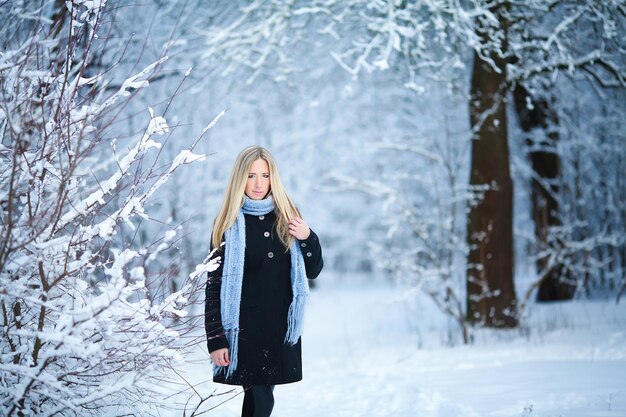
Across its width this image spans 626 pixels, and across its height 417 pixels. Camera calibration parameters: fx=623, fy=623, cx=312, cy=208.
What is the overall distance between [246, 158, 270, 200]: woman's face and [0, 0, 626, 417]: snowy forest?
51 centimetres

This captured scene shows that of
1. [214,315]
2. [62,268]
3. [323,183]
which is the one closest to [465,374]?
[214,315]

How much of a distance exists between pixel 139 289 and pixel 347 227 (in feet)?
55.1

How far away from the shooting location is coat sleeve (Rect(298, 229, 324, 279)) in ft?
10.8

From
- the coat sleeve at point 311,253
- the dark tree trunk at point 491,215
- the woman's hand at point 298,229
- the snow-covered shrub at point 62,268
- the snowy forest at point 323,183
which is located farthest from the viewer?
the dark tree trunk at point 491,215

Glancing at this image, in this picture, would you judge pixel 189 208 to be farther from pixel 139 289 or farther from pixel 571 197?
pixel 139 289

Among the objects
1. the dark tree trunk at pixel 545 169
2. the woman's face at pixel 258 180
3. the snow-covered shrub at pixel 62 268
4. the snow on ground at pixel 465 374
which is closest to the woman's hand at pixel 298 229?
the woman's face at pixel 258 180

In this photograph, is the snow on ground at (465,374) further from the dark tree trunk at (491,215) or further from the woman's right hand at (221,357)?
the dark tree trunk at (491,215)

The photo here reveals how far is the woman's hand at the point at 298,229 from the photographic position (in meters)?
3.18

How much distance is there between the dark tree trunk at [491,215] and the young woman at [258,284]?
4542mm

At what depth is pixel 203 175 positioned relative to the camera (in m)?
11.1

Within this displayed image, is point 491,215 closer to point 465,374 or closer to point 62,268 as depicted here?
point 465,374

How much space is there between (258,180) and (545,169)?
9209 millimetres

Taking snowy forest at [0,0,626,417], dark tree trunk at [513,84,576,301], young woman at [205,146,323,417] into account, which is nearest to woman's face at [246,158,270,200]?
young woman at [205,146,323,417]

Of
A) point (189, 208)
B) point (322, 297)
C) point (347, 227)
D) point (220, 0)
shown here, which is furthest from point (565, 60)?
point (347, 227)
